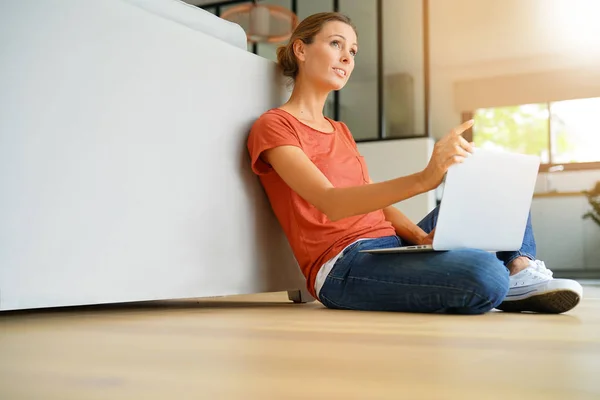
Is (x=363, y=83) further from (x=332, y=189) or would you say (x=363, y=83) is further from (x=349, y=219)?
(x=332, y=189)

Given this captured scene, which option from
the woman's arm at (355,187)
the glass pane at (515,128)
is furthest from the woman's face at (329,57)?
the glass pane at (515,128)

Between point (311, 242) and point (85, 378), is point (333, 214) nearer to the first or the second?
point (311, 242)

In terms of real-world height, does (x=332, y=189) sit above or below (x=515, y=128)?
below

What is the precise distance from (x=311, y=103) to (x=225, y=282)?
56 centimetres

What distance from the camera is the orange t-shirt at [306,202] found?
1.79 metres

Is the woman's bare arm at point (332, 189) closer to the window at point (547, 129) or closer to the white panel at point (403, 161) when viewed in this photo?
the white panel at point (403, 161)

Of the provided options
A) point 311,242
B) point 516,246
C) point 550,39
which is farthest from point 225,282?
point 550,39

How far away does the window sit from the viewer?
235 inches

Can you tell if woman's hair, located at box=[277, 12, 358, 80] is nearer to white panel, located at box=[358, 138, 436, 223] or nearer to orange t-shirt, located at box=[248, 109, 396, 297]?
orange t-shirt, located at box=[248, 109, 396, 297]

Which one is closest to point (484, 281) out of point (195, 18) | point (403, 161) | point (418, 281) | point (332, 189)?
point (418, 281)

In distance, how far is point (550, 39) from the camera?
596cm

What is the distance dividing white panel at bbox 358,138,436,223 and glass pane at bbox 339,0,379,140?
0.65 ft

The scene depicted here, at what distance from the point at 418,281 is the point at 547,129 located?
5226mm

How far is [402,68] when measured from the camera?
4.48 m
